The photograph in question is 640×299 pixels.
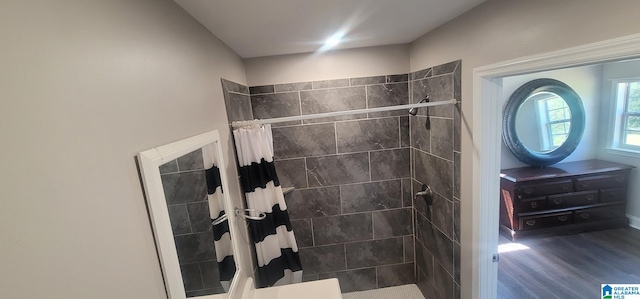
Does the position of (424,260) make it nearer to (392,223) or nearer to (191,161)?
(392,223)

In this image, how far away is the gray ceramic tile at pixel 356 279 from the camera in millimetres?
2533

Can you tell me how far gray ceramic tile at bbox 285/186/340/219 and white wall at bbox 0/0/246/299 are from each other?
→ 1.63 meters

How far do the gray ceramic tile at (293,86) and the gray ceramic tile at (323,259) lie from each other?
5.24 ft

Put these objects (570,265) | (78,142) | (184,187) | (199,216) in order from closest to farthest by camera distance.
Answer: (78,142), (184,187), (199,216), (570,265)

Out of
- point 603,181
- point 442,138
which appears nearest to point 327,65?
point 442,138

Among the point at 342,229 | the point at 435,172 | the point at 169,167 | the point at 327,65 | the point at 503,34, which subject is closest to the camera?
the point at 169,167

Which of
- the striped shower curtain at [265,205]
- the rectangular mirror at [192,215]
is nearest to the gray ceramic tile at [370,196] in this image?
the striped shower curtain at [265,205]

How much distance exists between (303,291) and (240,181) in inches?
34.5

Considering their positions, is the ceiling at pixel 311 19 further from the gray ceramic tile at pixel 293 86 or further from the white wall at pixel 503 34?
the gray ceramic tile at pixel 293 86

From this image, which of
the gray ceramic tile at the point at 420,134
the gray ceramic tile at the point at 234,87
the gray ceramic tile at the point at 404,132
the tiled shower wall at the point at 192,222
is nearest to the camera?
the tiled shower wall at the point at 192,222

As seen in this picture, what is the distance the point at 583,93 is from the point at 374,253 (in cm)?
344

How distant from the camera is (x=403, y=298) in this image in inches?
96.3

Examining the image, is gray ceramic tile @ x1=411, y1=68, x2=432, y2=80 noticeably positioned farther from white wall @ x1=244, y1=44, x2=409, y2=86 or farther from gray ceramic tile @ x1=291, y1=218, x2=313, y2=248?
gray ceramic tile @ x1=291, y1=218, x2=313, y2=248

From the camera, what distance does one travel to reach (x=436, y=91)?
188 centimetres
